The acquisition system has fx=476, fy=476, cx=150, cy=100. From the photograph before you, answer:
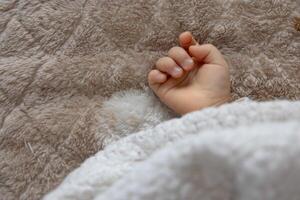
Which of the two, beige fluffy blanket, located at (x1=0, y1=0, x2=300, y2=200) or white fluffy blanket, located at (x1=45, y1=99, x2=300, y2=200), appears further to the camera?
beige fluffy blanket, located at (x1=0, y1=0, x2=300, y2=200)

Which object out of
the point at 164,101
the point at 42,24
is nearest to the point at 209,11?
the point at 164,101

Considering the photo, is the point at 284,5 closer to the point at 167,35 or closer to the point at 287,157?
the point at 167,35

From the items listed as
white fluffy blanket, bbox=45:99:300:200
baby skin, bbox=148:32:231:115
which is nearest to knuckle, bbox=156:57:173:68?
baby skin, bbox=148:32:231:115

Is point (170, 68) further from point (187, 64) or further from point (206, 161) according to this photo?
point (206, 161)

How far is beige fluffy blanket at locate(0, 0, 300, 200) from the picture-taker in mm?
823

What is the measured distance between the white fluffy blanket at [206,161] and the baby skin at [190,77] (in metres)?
0.09

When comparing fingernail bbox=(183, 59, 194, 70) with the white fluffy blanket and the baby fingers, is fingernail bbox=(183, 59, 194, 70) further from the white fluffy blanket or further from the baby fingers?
the white fluffy blanket

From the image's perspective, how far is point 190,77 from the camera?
85 cm

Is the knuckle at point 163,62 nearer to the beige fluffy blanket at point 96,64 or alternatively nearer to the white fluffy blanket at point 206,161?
the beige fluffy blanket at point 96,64

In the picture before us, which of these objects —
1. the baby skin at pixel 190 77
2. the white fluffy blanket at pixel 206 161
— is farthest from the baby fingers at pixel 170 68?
the white fluffy blanket at pixel 206 161

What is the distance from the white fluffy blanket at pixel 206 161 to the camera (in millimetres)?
578

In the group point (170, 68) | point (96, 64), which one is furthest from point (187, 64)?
point (96, 64)

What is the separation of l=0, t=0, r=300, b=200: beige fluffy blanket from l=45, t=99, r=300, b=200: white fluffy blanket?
97 mm

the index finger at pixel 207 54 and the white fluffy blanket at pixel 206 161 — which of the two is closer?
the white fluffy blanket at pixel 206 161
